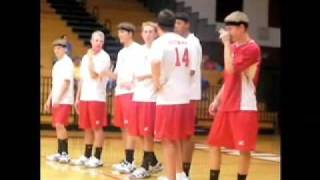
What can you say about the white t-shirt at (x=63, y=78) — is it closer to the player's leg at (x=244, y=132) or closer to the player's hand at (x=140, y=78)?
the player's hand at (x=140, y=78)

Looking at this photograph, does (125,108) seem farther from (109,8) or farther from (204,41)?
(109,8)

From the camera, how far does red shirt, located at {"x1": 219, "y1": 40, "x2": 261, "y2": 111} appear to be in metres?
5.27

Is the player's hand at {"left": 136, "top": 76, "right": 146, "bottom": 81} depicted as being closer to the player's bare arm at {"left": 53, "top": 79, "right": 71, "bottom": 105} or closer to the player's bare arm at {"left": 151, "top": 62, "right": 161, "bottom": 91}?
the player's bare arm at {"left": 151, "top": 62, "right": 161, "bottom": 91}

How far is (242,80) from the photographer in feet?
17.7

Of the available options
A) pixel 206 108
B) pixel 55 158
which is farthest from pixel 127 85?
pixel 206 108

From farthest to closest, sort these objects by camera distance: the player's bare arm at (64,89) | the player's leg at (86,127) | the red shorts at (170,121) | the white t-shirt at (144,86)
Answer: the player's bare arm at (64,89)
the player's leg at (86,127)
the white t-shirt at (144,86)
the red shorts at (170,121)

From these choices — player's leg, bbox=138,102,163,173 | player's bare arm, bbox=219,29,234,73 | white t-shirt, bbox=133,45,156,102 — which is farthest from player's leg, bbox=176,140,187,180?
white t-shirt, bbox=133,45,156,102

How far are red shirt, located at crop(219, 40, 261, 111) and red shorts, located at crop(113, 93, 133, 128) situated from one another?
180 centimetres

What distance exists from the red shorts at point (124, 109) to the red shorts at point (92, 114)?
22 cm

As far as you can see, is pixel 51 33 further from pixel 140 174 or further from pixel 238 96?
pixel 238 96

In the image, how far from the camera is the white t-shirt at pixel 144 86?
6.70 m

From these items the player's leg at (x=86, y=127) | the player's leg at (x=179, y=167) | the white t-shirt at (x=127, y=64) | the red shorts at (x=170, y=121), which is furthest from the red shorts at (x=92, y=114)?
the red shorts at (x=170, y=121)
